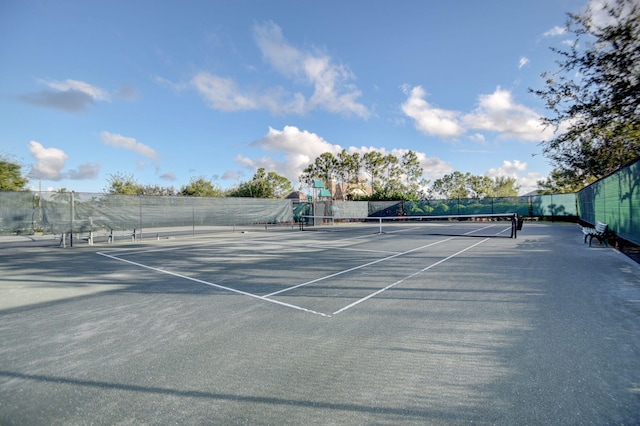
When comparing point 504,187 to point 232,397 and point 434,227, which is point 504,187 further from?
point 232,397

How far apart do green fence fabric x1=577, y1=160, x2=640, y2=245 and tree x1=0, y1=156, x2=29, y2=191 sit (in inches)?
1574

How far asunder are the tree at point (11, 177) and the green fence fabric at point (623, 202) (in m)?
40.0

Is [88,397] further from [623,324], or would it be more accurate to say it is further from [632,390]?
[623,324]

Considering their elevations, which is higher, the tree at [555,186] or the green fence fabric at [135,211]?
the tree at [555,186]

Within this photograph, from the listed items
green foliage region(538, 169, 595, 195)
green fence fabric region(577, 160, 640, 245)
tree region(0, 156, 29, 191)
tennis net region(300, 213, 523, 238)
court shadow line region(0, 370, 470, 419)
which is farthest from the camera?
green foliage region(538, 169, 595, 195)

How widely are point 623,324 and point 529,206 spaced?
31.7 meters

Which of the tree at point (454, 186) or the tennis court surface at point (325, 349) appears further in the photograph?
the tree at point (454, 186)

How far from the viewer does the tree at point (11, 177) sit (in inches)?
1062

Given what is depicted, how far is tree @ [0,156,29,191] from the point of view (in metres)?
27.0

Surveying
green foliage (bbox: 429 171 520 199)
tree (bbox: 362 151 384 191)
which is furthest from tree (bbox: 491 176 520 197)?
tree (bbox: 362 151 384 191)

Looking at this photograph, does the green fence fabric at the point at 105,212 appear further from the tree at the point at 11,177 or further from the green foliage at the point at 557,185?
the green foliage at the point at 557,185

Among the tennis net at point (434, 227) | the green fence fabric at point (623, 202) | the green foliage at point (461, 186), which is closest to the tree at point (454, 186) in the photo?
the green foliage at point (461, 186)

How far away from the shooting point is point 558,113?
13.0 meters

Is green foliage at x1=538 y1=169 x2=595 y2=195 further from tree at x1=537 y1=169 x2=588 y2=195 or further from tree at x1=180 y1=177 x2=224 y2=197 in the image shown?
tree at x1=180 y1=177 x2=224 y2=197
